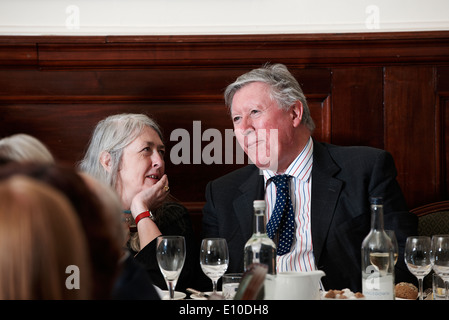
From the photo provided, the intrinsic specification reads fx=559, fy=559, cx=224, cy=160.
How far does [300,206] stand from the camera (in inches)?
88.4

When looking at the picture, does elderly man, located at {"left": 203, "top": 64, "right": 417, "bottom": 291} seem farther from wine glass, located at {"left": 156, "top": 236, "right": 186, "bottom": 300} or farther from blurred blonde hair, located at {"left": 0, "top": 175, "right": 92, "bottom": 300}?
blurred blonde hair, located at {"left": 0, "top": 175, "right": 92, "bottom": 300}

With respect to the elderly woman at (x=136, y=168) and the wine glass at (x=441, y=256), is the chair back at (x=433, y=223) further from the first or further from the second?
the elderly woman at (x=136, y=168)

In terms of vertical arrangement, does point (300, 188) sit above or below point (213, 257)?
above

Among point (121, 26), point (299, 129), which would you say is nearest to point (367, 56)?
point (299, 129)

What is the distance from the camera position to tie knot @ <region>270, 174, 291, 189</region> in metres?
2.27

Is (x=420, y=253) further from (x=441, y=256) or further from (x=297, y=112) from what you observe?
(x=297, y=112)

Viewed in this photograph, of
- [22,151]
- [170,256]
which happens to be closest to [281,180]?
[170,256]

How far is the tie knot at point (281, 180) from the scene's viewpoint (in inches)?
89.2

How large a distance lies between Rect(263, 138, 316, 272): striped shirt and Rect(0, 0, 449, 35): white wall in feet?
2.37

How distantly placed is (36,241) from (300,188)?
1.78m
